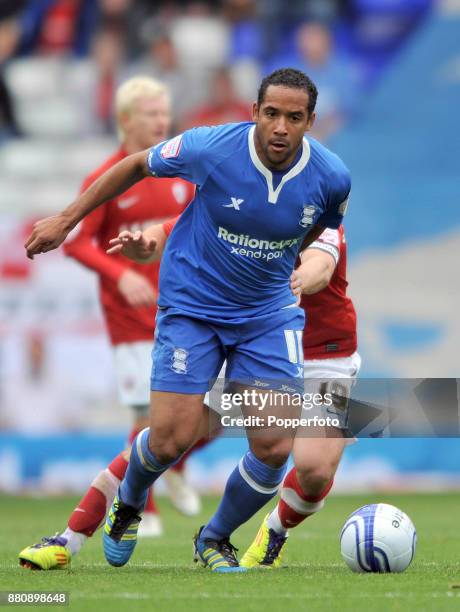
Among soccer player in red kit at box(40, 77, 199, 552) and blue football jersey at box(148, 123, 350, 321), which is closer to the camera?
blue football jersey at box(148, 123, 350, 321)

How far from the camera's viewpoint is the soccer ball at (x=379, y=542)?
18.7ft

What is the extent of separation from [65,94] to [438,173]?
5.04 metres

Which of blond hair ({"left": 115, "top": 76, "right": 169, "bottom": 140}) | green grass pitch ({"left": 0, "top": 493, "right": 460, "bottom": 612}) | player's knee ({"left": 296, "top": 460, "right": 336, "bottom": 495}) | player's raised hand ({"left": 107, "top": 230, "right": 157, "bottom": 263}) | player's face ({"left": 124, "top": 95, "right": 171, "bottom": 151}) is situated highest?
blond hair ({"left": 115, "top": 76, "right": 169, "bottom": 140})

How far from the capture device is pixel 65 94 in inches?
679

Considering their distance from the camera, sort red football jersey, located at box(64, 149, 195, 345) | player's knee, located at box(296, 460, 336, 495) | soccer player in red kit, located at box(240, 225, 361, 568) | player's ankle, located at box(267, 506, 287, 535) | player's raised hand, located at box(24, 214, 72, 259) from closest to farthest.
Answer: player's raised hand, located at box(24, 214, 72, 259) < soccer player in red kit, located at box(240, 225, 361, 568) < player's knee, located at box(296, 460, 336, 495) < player's ankle, located at box(267, 506, 287, 535) < red football jersey, located at box(64, 149, 195, 345)

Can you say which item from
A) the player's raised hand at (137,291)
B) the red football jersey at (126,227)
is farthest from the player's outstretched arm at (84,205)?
the red football jersey at (126,227)

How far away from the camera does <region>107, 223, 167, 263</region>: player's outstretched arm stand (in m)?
5.79

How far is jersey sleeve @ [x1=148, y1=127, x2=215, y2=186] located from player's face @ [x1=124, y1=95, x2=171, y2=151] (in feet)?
8.87

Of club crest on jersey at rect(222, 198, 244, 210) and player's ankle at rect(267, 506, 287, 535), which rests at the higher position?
club crest on jersey at rect(222, 198, 244, 210)

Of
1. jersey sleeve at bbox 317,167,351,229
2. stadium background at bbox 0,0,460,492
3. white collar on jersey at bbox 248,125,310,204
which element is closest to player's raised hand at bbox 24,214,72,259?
white collar on jersey at bbox 248,125,310,204

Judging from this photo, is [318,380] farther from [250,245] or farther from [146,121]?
[146,121]

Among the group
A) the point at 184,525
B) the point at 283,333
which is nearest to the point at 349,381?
the point at 283,333

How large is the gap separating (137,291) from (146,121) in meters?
1.56

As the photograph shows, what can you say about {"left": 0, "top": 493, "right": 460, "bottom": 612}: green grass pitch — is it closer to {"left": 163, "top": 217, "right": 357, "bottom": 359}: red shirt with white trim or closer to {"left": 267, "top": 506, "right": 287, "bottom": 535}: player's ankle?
{"left": 267, "top": 506, "right": 287, "bottom": 535}: player's ankle
